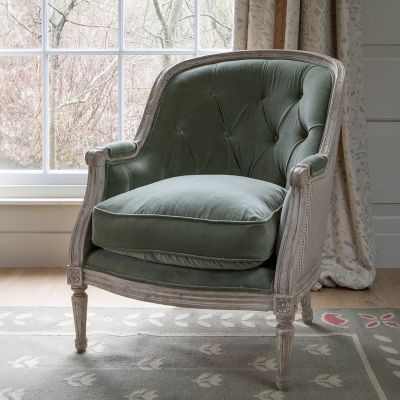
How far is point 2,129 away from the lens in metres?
3.62

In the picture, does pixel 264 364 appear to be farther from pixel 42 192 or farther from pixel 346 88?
pixel 42 192

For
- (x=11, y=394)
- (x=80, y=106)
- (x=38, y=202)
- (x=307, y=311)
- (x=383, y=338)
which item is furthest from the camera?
(x=80, y=106)

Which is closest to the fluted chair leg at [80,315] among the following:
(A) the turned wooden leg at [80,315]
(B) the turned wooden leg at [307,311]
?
(A) the turned wooden leg at [80,315]

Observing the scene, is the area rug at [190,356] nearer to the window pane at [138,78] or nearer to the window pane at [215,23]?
the window pane at [138,78]

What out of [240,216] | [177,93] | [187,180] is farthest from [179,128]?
[240,216]

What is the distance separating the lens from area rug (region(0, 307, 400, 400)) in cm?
213

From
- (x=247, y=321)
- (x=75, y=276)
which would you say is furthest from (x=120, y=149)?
(x=247, y=321)

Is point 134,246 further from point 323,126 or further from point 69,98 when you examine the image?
point 69,98

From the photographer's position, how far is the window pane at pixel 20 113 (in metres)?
3.55

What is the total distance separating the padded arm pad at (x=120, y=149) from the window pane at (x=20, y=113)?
3.85 feet

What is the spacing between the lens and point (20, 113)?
3.61 meters

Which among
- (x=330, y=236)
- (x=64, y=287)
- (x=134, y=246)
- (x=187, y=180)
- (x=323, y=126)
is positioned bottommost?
(x=64, y=287)

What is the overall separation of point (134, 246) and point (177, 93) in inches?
31.1

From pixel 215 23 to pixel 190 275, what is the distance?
1696 millimetres
